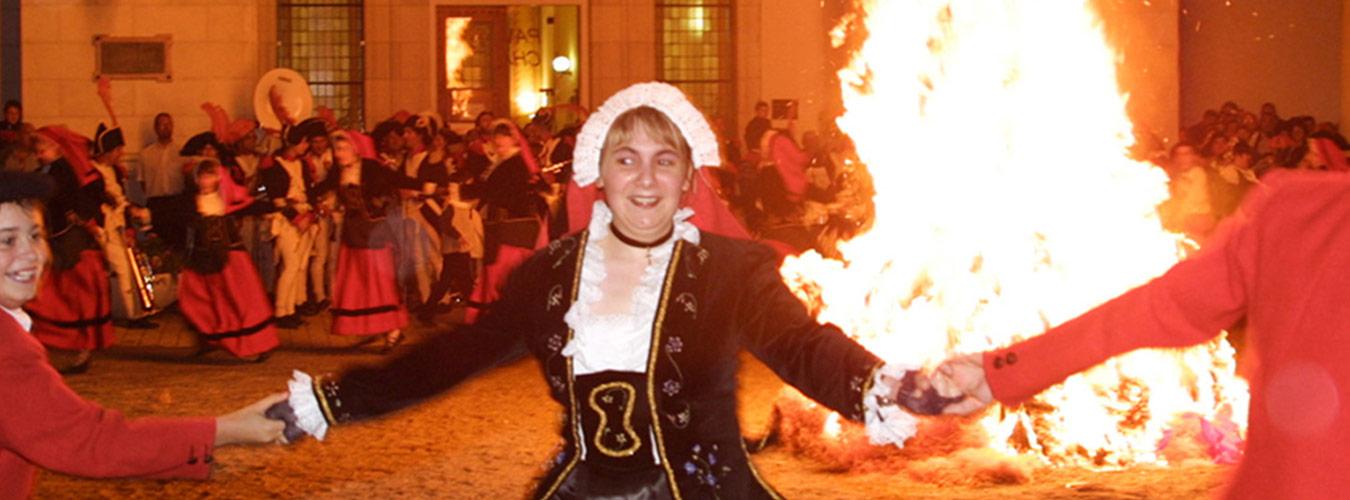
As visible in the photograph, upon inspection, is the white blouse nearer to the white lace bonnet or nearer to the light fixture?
the white lace bonnet

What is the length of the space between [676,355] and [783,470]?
13.6ft

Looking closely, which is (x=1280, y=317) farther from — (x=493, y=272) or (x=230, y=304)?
(x=493, y=272)

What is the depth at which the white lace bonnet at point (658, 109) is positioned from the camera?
4090 millimetres

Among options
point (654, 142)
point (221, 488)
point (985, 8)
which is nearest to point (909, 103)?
point (985, 8)

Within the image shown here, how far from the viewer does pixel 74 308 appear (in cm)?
1148

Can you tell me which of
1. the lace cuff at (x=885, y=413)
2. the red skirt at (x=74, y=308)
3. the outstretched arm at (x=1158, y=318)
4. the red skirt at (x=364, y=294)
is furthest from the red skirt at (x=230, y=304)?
the outstretched arm at (x=1158, y=318)

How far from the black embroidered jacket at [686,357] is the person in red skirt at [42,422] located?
387 millimetres

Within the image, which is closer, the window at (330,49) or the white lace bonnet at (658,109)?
the white lace bonnet at (658,109)

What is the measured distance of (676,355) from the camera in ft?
12.8

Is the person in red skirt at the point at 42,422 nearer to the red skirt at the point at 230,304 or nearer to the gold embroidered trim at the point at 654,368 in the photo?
the gold embroidered trim at the point at 654,368

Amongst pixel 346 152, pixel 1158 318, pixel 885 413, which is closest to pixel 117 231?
pixel 346 152

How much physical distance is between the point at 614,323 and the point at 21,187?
1.28m

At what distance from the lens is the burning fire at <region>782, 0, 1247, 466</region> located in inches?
334

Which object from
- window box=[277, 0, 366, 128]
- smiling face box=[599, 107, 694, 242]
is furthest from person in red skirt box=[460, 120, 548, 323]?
smiling face box=[599, 107, 694, 242]
